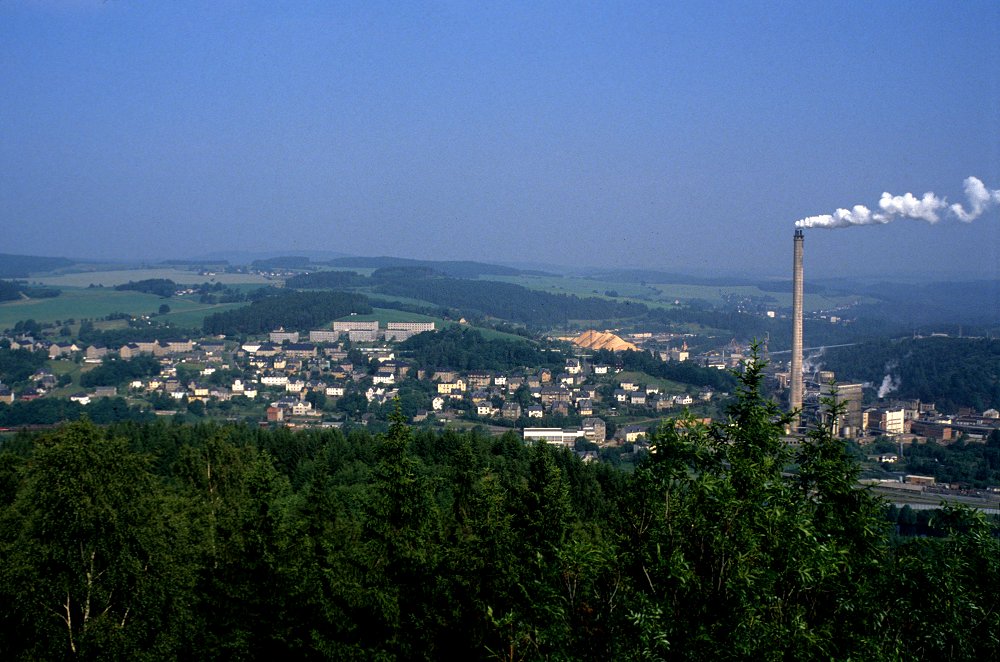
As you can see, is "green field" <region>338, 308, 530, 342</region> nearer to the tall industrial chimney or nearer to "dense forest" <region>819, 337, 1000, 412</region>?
"dense forest" <region>819, 337, 1000, 412</region>

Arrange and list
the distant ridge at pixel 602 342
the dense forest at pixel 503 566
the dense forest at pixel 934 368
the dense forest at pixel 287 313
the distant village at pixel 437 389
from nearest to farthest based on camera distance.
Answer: the dense forest at pixel 503 566 < the distant village at pixel 437 389 < the dense forest at pixel 934 368 < the distant ridge at pixel 602 342 < the dense forest at pixel 287 313

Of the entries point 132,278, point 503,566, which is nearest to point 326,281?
point 132,278

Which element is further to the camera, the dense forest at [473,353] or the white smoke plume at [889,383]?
the dense forest at [473,353]

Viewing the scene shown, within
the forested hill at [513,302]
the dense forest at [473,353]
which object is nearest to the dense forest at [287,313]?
the dense forest at [473,353]

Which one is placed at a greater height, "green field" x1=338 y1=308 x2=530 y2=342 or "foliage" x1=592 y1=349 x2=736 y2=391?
"green field" x1=338 y1=308 x2=530 y2=342

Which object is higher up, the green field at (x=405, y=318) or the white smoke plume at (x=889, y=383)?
the green field at (x=405, y=318)

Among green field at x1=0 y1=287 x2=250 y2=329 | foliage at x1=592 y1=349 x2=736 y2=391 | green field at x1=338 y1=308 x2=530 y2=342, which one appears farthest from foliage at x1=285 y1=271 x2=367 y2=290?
foliage at x1=592 y1=349 x2=736 y2=391

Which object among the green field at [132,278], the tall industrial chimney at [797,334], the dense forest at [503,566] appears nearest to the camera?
the dense forest at [503,566]

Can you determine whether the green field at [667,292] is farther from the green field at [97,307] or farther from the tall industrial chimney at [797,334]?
the tall industrial chimney at [797,334]
